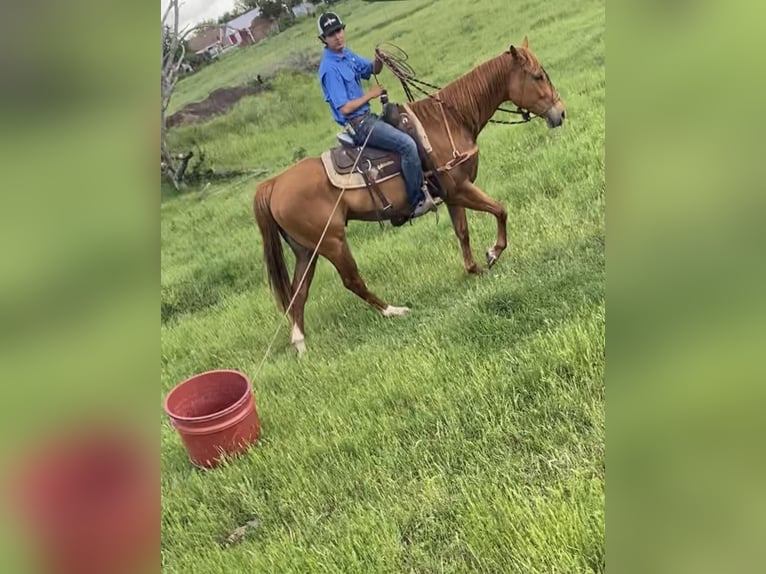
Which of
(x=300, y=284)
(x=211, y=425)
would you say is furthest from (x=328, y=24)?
(x=211, y=425)

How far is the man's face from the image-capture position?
3.53 meters

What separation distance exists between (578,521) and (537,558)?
20cm

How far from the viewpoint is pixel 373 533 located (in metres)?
2.49

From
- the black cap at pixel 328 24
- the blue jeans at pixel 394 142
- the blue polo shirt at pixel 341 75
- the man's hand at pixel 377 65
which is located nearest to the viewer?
the black cap at pixel 328 24

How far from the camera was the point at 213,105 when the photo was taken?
525cm

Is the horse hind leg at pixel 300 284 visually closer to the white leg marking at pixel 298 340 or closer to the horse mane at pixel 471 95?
the white leg marking at pixel 298 340

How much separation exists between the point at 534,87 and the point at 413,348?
2050mm

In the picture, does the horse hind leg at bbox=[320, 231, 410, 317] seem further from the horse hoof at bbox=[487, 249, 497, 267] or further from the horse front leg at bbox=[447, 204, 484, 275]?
the horse hoof at bbox=[487, 249, 497, 267]

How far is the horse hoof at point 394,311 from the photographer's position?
4.22 meters

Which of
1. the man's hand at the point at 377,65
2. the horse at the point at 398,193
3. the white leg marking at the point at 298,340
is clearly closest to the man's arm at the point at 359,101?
the man's hand at the point at 377,65

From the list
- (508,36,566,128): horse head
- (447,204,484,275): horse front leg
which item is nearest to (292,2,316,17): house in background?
(508,36,566,128): horse head
